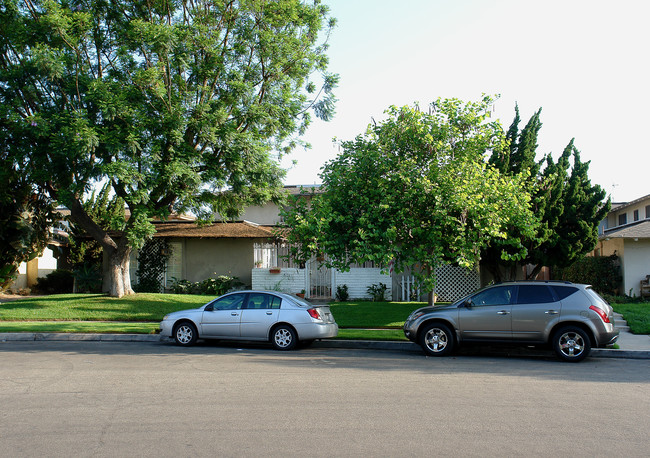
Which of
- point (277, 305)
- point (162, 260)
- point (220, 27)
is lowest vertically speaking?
point (277, 305)

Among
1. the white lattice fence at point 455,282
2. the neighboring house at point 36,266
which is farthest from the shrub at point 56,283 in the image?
the white lattice fence at point 455,282

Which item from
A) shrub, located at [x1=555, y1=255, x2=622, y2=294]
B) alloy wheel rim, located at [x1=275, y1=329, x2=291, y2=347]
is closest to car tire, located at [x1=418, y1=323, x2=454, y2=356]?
alloy wheel rim, located at [x1=275, y1=329, x2=291, y2=347]

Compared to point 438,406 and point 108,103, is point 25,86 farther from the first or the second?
point 438,406

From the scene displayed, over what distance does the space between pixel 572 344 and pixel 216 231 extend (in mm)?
17972

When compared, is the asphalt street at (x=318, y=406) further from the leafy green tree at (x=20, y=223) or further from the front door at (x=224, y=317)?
the leafy green tree at (x=20, y=223)

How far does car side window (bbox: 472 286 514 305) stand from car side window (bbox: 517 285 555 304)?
→ 0.21 meters

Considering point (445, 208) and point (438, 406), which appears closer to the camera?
point (438, 406)

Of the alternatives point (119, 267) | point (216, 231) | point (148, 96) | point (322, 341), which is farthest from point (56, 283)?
point (322, 341)

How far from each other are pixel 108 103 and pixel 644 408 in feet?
52.7

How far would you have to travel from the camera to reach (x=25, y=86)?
1814cm

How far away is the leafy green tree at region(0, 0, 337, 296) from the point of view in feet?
57.9

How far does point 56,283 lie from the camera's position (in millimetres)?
27344

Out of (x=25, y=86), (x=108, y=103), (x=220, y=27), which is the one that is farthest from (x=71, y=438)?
(x=220, y=27)

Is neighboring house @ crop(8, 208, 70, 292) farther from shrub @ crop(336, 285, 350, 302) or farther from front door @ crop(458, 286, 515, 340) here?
front door @ crop(458, 286, 515, 340)
